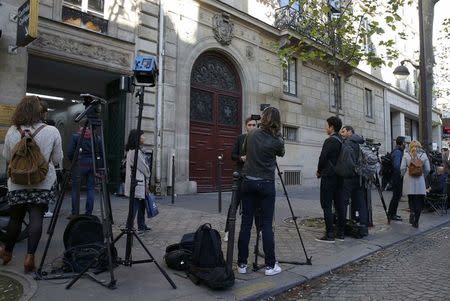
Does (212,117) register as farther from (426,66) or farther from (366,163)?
(366,163)

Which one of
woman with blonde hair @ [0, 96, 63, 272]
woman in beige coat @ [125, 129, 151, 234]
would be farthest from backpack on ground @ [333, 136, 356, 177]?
woman with blonde hair @ [0, 96, 63, 272]

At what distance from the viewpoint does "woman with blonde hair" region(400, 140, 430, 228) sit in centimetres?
823

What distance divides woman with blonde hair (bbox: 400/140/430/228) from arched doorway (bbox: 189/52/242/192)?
21.5 feet

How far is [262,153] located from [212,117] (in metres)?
9.30

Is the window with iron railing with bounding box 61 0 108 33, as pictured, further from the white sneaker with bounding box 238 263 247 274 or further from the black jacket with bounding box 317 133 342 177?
the white sneaker with bounding box 238 263 247 274

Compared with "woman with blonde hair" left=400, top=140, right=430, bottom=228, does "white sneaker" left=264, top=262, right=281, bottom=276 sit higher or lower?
lower

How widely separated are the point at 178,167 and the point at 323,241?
21.4 feet

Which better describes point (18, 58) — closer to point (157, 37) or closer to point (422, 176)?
point (157, 37)

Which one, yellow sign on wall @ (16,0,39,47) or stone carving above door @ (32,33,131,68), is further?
stone carving above door @ (32,33,131,68)

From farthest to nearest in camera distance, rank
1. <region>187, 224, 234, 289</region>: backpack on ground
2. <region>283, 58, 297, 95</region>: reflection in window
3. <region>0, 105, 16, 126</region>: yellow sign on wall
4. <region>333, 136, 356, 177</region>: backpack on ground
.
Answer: <region>283, 58, 297, 95</region>: reflection in window → <region>0, 105, 16, 126</region>: yellow sign on wall → <region>333, 136, 356, 177</region>: backpack on ground → <region>187, 224, 234, 289</region>: backpack on ground

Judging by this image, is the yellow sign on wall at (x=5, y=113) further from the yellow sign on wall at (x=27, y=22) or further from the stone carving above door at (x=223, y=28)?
the stone carving above door at (x=223, y=28)

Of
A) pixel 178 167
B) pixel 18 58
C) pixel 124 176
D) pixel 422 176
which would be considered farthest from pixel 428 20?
pixel 18 58

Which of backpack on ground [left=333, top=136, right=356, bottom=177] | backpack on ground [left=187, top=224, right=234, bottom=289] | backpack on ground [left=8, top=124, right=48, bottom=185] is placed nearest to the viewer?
backpack on ground [left=187, top=224, right=234, bottom=289]

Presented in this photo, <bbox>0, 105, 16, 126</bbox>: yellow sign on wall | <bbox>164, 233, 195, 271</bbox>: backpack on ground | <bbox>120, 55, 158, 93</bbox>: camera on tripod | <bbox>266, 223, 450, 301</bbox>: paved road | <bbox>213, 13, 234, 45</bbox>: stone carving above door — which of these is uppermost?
<bbox>213, 13, 234, 45</bbox>: stone carving above door
